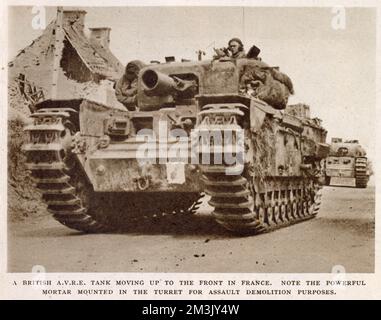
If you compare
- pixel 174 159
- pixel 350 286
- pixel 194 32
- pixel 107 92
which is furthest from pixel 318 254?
pixel 107 92

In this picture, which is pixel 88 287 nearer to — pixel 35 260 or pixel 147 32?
pixel 35 260

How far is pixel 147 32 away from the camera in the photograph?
7.29m

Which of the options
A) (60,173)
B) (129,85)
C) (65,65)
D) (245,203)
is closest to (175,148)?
(245,203)

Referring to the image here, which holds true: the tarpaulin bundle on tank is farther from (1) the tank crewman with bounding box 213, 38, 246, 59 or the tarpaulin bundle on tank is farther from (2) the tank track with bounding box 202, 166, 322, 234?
(2) the tank track with bounding box 202, 166, 322, 234

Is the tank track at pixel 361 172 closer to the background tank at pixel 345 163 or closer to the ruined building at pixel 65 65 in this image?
the background tank at pixel 345 163

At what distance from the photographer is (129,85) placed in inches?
318

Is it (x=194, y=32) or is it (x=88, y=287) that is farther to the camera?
(x=194, y=32)

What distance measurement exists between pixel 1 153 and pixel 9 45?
3.57 ft

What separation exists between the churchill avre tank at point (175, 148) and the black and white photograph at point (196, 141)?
0.05ft

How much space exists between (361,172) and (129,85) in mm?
4226

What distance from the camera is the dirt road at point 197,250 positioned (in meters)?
6.29

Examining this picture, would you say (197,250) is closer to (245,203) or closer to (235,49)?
(245,203)

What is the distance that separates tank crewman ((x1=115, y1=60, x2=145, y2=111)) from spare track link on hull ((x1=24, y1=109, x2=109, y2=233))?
1.21 m

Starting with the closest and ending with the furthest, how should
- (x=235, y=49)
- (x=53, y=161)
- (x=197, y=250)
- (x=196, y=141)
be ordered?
(x=196, y=141), (x=197, y=250), (x=53, y=161), (x=235, y=49)
